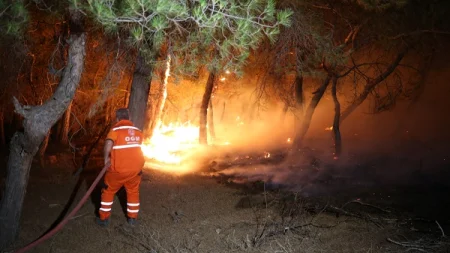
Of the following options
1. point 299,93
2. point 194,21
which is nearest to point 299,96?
point 299,93

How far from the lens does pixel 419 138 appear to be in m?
20.8

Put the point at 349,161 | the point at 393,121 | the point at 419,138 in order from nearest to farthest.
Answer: the point at 349,161 → the point at 419,138 → the point at 393,121

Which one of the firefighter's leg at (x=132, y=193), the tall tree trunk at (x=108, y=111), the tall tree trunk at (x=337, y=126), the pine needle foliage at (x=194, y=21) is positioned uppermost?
the pine needle foliage at (x=194, y=21)

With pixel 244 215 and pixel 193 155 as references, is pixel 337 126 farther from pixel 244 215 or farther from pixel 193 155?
pixel 244 215

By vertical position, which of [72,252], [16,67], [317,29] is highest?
[317,29]

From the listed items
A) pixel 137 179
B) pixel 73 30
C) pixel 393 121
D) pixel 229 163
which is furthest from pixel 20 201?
pixel 393 121

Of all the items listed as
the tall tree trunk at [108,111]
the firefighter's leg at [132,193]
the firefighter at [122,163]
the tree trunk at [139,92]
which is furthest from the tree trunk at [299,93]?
the firefighter's leg at [132,193]

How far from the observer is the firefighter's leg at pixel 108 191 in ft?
19.9

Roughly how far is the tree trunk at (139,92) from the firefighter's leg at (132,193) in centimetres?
209

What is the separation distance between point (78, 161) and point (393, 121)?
20.1m

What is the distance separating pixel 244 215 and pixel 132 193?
6.68ft

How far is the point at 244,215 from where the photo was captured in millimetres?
6832

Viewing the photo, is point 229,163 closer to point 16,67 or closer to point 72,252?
point 16,67

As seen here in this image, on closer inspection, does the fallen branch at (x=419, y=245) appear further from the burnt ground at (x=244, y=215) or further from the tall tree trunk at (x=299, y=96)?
the tall tree trunk at (x=299, y=96)
